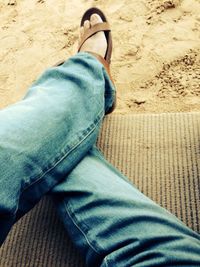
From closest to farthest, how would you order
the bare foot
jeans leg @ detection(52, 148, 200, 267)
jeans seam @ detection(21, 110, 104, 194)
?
jeans leg @ detection(52, 148, 200, 267) < jeans seam @ detection(21, 110, 104, 194) < the bare foot

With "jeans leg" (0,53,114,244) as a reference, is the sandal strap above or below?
below

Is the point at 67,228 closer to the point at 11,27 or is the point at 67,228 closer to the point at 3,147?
the point at 3,147

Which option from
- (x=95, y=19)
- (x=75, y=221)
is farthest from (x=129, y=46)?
(x=75, y=221)

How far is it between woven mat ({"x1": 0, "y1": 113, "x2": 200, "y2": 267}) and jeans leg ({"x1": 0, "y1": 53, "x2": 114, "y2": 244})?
0.25ft

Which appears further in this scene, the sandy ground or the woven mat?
the sandy ground

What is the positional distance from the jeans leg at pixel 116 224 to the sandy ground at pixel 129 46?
0.68m

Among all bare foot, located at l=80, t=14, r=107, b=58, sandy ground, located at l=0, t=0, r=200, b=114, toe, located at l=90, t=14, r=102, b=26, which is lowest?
sandy ground, located at l=0, t=0, r=200, b=114

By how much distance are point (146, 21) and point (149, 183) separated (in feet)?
3.30

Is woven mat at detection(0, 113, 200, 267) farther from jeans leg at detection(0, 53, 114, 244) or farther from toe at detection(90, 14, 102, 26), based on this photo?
toe at detection(90, 14, 102, 26)

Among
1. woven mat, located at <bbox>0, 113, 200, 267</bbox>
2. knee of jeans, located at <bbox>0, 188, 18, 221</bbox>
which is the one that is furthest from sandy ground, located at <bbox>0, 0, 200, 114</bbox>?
knee of jeans, located at <bbox>0, 188, 18, 221</bbox>

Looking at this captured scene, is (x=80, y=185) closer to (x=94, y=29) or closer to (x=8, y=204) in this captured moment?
(x=8, y=204)

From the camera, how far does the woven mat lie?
29.7 inches

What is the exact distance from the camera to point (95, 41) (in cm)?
128

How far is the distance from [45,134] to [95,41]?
2.03ft
